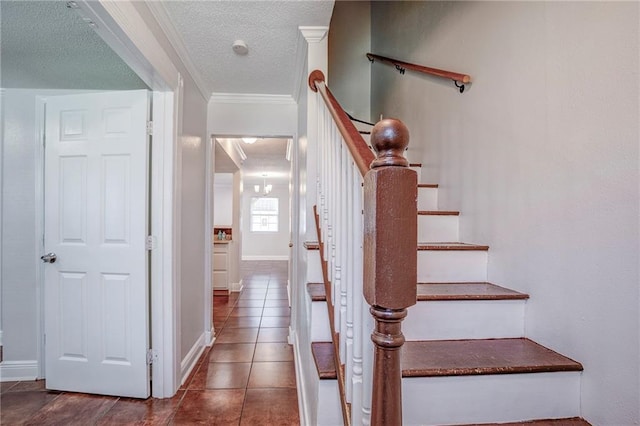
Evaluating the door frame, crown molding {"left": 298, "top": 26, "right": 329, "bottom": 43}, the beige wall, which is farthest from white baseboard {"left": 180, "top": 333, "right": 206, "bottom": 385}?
crown molding {"left": 298, "top": 26, "right": 329, "bottom": 43}

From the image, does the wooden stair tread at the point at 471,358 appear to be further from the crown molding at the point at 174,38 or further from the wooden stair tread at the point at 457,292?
the crown molding at the point at 174,38

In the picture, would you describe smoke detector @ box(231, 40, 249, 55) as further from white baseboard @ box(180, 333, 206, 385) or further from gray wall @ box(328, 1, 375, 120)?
white baseboard @ box(180, 333, 206, 385)

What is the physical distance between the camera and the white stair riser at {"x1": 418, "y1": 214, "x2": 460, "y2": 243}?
6.15 feet

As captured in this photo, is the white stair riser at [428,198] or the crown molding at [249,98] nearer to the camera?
the white stair riser at [428,198]

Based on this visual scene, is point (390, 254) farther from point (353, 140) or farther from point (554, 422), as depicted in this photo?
point (554, 422)

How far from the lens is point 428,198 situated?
6.90 feet

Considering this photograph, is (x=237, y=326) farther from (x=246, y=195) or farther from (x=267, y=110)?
(x=246, y=195)

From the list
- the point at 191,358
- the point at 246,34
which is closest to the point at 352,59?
the point at 246,34

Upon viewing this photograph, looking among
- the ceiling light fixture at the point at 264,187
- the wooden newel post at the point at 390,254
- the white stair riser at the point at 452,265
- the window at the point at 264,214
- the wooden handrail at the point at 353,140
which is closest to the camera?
the wooden newel post at the point at 390,254

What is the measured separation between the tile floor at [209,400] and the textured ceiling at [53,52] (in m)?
2.26

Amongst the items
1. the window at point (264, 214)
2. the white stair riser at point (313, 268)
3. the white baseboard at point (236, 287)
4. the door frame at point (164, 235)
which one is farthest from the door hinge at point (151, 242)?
the window at point (264, 214)

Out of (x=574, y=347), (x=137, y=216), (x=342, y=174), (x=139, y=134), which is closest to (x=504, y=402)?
(x=574, y=347)

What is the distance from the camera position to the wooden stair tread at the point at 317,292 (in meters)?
A: 1.31

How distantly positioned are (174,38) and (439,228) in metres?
2.10
